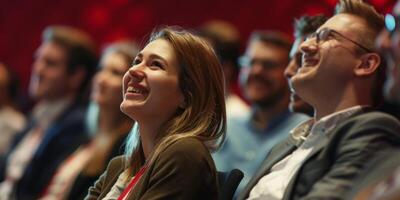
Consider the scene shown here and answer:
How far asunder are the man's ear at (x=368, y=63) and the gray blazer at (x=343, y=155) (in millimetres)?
147

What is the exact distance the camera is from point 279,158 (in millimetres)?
2096

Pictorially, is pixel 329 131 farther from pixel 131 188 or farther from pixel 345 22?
pixel 131 188

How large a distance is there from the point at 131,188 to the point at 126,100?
0.74 ft

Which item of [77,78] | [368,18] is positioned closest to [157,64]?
[368,18]

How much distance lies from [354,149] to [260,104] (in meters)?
1.50

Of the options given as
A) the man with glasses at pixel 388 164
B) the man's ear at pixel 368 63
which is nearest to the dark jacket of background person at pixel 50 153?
the man's ear at pixel 368 63

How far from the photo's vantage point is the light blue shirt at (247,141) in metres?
3.11

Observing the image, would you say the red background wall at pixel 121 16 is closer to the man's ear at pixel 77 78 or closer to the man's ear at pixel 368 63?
the man's ear at pixel 77 78

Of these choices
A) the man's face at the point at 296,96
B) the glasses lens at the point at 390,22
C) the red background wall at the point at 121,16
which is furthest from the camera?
the red background wall at the point at 121,16

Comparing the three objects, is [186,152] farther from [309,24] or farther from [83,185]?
[83,185]

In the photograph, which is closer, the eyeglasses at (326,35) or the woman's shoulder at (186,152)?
the woman's shoulder at (186,152)

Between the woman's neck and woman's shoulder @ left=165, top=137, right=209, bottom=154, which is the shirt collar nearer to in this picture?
woman's shoulder @ left=165, top=137, right=209, bottom=154

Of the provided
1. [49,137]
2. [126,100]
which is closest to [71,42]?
[49,137]

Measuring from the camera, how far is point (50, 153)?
3467mm
